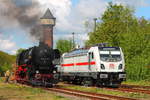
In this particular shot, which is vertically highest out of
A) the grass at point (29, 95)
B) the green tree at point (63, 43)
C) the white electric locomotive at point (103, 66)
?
the green tree at point (63, 43)

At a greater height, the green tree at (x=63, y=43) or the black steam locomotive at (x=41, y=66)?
the green tree at (x=63, y=43)

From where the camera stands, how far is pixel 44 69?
28047 mm

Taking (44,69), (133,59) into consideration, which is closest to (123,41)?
(133,59)

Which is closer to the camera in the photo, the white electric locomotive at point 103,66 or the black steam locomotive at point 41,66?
the white electric locomotive at point 103,66

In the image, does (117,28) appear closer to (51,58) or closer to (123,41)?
(123,41)

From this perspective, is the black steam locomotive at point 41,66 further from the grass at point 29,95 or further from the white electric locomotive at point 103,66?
the grass at point 29,95

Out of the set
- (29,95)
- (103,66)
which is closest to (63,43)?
(103,66)

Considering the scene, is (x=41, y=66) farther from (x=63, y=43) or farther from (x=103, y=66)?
(x=63, y=43)

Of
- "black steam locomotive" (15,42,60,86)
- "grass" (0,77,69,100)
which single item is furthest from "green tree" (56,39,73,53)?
"grass" (0,77,69,100)

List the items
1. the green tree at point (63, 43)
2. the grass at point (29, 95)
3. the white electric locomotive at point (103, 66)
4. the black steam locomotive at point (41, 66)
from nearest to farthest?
the grass at point (29, 95)
the white electric locomotive at point (103, 66)
the black steam locomotive at point (41, 66)
the green tree at point (63, 43)

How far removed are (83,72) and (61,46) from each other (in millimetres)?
61185

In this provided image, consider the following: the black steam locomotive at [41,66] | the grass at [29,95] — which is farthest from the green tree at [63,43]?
the grass at [29,95]

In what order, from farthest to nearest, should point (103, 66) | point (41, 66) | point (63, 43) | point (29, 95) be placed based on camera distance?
point (63, 43)
point (41, 66)
point (103, 66)
point (29, 95)

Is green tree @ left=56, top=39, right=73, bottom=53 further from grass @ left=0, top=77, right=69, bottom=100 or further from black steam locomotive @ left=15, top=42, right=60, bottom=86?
grass @ left=0, top=77, right=69, bottom=100
